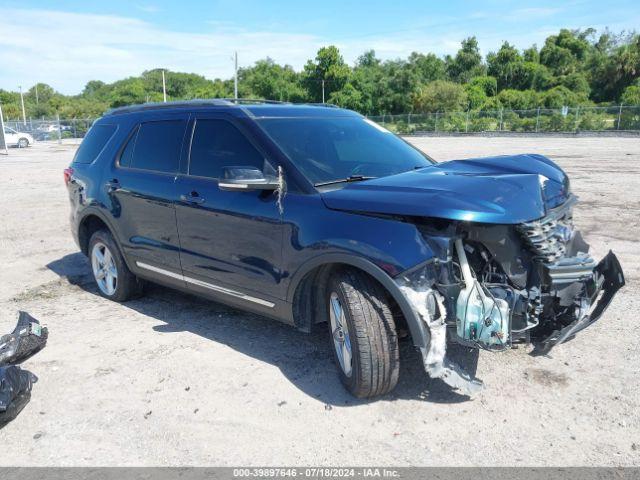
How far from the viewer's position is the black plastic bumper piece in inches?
131

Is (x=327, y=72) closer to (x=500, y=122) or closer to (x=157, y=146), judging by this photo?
(x=500, y=122)

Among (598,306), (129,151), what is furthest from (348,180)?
(129,151)

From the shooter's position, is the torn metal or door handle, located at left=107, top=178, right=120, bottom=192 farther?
door handle, located at left=107, top=178, right=120, bottom=192

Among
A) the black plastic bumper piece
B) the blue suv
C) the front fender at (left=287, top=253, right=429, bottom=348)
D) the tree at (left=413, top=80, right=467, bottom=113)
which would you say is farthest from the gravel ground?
the tree at (left=413, top=80, right=467, bottom=113)

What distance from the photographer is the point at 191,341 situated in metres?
4.69

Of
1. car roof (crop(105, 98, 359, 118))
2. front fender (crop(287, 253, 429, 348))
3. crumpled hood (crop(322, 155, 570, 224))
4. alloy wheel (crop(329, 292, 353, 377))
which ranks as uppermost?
car roof (crop(105, 98, 359, 118))

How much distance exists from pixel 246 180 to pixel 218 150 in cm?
83

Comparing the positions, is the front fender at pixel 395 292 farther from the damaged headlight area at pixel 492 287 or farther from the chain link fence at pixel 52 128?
the chain link fence at pixel 52 128

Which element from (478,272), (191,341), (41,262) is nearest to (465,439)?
(478,272)

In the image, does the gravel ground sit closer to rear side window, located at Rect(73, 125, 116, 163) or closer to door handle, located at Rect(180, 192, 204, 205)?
door handle, located at Rect(180, 192, 204, 205)

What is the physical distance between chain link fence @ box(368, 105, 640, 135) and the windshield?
1501 inches

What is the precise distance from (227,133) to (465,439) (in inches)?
110

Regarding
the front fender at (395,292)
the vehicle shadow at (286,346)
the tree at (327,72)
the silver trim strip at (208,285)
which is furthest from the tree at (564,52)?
the front fender at (395,292)

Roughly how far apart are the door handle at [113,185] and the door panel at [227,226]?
0.98m
